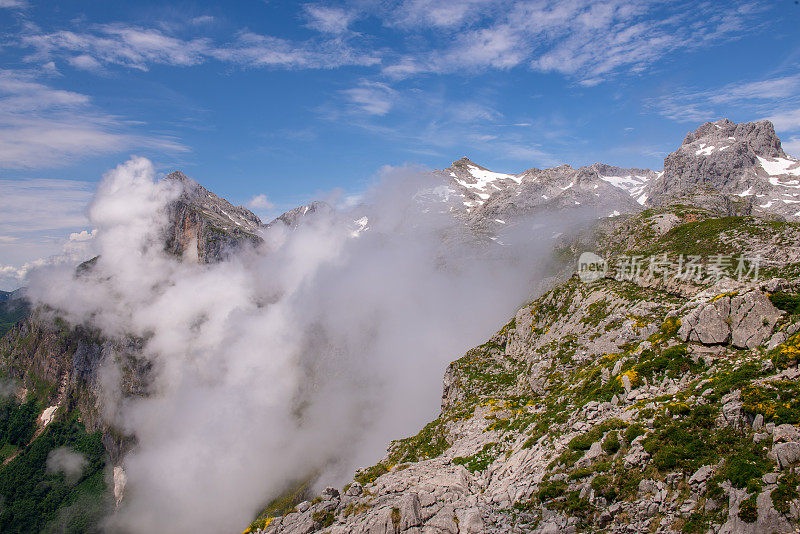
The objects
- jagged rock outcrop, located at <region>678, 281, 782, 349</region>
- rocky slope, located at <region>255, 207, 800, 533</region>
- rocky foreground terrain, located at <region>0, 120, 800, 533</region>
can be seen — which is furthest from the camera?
jagged rock outcrop, located at <region>678, 281, 782, 349</region>

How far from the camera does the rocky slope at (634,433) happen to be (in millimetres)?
17000

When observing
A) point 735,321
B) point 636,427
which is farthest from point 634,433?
point 735,321

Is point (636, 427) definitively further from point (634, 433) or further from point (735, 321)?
point (735, 321)

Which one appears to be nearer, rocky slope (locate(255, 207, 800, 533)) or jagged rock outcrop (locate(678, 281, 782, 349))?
rocky slope (locate(255, 207, 800, 533))

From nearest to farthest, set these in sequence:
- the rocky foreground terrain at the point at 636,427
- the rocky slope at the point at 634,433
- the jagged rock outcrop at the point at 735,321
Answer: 1. the rocky slope at the point at 634,433
2. the rocky foreground terrain at the point at 636,427
3. the jagged rock outcrop at the point at 735,321

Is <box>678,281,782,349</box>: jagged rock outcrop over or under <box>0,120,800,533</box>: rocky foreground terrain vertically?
over

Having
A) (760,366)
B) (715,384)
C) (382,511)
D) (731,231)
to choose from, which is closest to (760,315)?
(760,366)

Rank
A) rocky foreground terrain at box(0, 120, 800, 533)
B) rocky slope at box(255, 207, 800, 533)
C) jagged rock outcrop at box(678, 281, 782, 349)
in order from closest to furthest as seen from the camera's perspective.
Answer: rocky slope at box(255, 207, 800, 533), rocky foreground terrain at box(0, 120, 800, 533), jagged rock outcrop at box(678, 281, 782, 349)

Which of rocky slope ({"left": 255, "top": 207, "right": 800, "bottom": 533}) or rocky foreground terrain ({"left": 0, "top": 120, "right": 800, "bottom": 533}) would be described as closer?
rocky slope ({"left": 255, "top": 207, "right": 800, "bottom": 533})

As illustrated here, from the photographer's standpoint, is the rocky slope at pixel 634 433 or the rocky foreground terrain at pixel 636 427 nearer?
the rocky slope at pixel 634 433

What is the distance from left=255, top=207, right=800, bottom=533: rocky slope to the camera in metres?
17.0

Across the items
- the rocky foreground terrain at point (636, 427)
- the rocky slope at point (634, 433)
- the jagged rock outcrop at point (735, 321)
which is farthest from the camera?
the jagged rock outcrop at point (735, 321)

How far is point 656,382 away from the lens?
2564cm

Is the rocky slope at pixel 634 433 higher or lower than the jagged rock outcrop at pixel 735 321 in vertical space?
lower
